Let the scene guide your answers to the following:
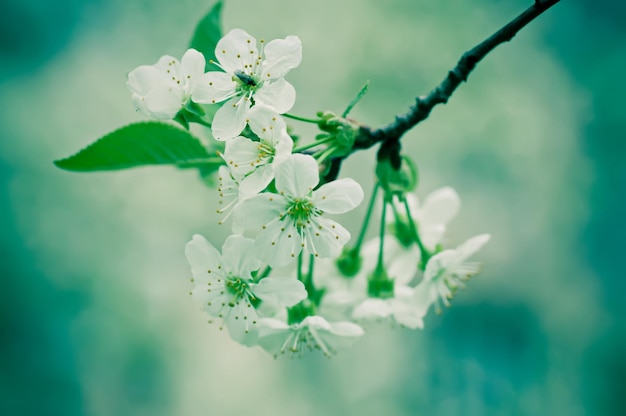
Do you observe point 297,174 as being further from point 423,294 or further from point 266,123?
point 423,294

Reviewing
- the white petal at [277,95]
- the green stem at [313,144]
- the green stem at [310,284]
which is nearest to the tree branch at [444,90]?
the green stem at [313,144]

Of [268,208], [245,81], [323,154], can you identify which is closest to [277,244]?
[268,208]

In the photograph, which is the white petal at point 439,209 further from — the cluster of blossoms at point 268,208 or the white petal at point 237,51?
the white petal at point 237,51

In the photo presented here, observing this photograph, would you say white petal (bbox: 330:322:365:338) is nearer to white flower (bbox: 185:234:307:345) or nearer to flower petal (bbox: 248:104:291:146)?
white flower (bbox: 185:234:307:345)

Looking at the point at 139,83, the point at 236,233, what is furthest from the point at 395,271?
the point at 139,83

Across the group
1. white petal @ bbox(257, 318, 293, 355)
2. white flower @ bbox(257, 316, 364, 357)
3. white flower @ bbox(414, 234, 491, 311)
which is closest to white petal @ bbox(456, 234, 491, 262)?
white flower @ bbox(414, 234, 491, 311)

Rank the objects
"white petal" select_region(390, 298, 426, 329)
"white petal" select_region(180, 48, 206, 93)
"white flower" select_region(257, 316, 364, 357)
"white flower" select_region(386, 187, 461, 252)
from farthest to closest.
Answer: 1. "white flower" select_region(386, 187, 461, 252)
2. "white petal" select_region(390, 298, 426, 329)
3. "white flower" select_region(257, 316, 364, 357)
4. "white petal" select_region(180, 48, 206, 93)
